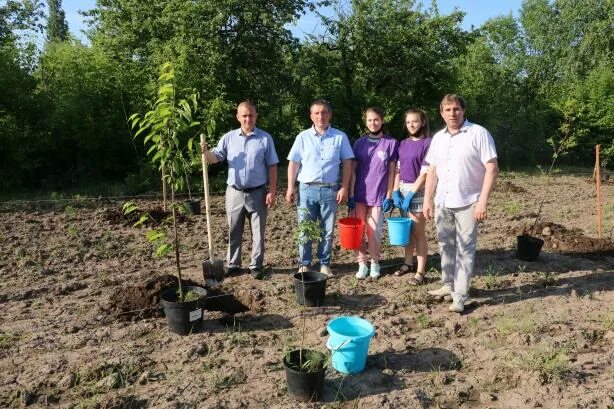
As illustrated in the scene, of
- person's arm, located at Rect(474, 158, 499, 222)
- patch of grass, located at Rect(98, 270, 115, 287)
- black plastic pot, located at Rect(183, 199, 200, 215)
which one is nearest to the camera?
person's arm, located at Rect(474, 158, 499, 222)

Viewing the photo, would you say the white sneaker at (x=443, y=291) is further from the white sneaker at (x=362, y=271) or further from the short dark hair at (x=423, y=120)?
the short dark hair at (x=423, y=120)

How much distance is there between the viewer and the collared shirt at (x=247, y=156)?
4902 mm

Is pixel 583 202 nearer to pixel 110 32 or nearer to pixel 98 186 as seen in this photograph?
pixel 98 186

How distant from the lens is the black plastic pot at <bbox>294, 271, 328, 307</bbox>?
4.35 meters

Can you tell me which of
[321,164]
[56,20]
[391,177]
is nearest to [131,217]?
[321,164]

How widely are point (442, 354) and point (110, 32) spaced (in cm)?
1302

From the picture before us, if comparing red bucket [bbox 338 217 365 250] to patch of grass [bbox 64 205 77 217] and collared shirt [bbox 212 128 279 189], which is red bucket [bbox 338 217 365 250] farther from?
patch of grass [bbox 64 205 77 217]

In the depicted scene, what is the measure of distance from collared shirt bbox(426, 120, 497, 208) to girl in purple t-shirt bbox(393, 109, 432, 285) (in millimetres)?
503

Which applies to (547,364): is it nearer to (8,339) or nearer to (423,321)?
(423,321)

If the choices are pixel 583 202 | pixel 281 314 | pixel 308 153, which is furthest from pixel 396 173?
pixel 583 202

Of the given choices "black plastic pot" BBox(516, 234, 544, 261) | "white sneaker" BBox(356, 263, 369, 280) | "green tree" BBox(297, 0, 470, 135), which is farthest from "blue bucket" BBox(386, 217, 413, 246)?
"green tree" BBox(297, 0, 470, 135)

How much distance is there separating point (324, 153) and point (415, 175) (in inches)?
36.8

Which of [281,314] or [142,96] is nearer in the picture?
[281,314]

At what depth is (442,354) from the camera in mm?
3604
